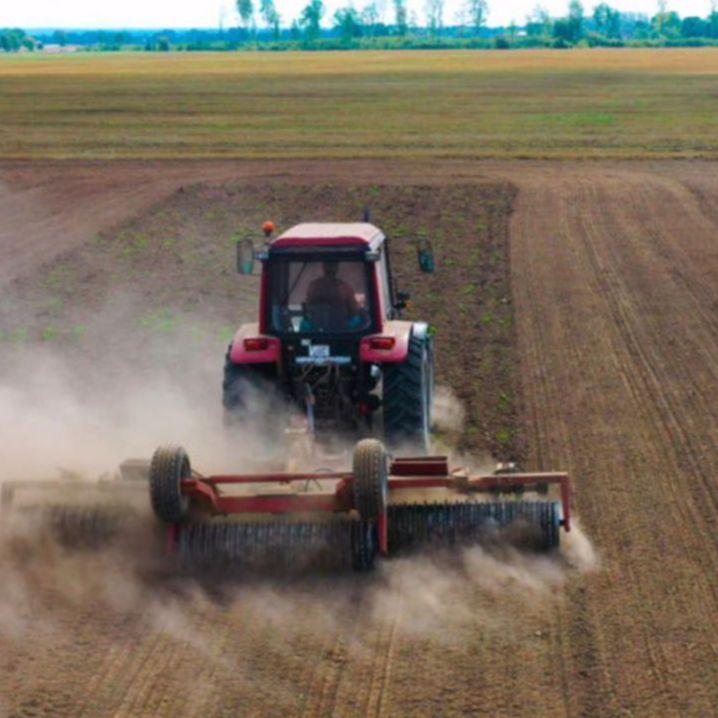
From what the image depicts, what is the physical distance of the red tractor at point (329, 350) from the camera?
11.7m

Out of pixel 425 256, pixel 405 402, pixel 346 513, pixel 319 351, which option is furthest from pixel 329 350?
pixel 346 513

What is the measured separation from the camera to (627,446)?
1386cm

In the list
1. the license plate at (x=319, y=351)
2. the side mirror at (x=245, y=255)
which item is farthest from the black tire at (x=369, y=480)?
the side mirror at (x=245, y=255)

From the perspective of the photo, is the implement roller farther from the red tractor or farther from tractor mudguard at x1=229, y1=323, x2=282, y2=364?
tractor mudguard at x1=229, y1=323, x2=282, y2=364

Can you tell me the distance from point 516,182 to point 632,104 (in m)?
27.5

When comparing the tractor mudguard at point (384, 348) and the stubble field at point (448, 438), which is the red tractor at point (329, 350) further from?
the stubble field at point (448, 438)

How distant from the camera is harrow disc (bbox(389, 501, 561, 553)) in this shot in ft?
34.6

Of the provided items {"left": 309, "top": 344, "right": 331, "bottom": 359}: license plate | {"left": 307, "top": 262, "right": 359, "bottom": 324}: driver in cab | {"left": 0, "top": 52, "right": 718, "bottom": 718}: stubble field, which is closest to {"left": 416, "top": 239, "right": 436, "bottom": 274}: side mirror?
{"left": 307, "top": 262, "right": 359, "bottom": 324}: driver in cab

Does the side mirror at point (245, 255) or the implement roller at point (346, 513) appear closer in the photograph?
the implement roller at point (346, 513)

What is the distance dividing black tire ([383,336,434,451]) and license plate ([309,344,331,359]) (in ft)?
1.70

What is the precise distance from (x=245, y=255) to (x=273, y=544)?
2979 mm

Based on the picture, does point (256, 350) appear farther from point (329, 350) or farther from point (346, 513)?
point (346, 513)

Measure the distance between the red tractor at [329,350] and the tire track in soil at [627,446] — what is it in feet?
6.30

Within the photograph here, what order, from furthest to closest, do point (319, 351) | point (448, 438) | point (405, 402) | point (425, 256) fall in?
1. point (448, 438)
2. point (425, 256)
3. point (319, 351)
4. point (405, 402)
